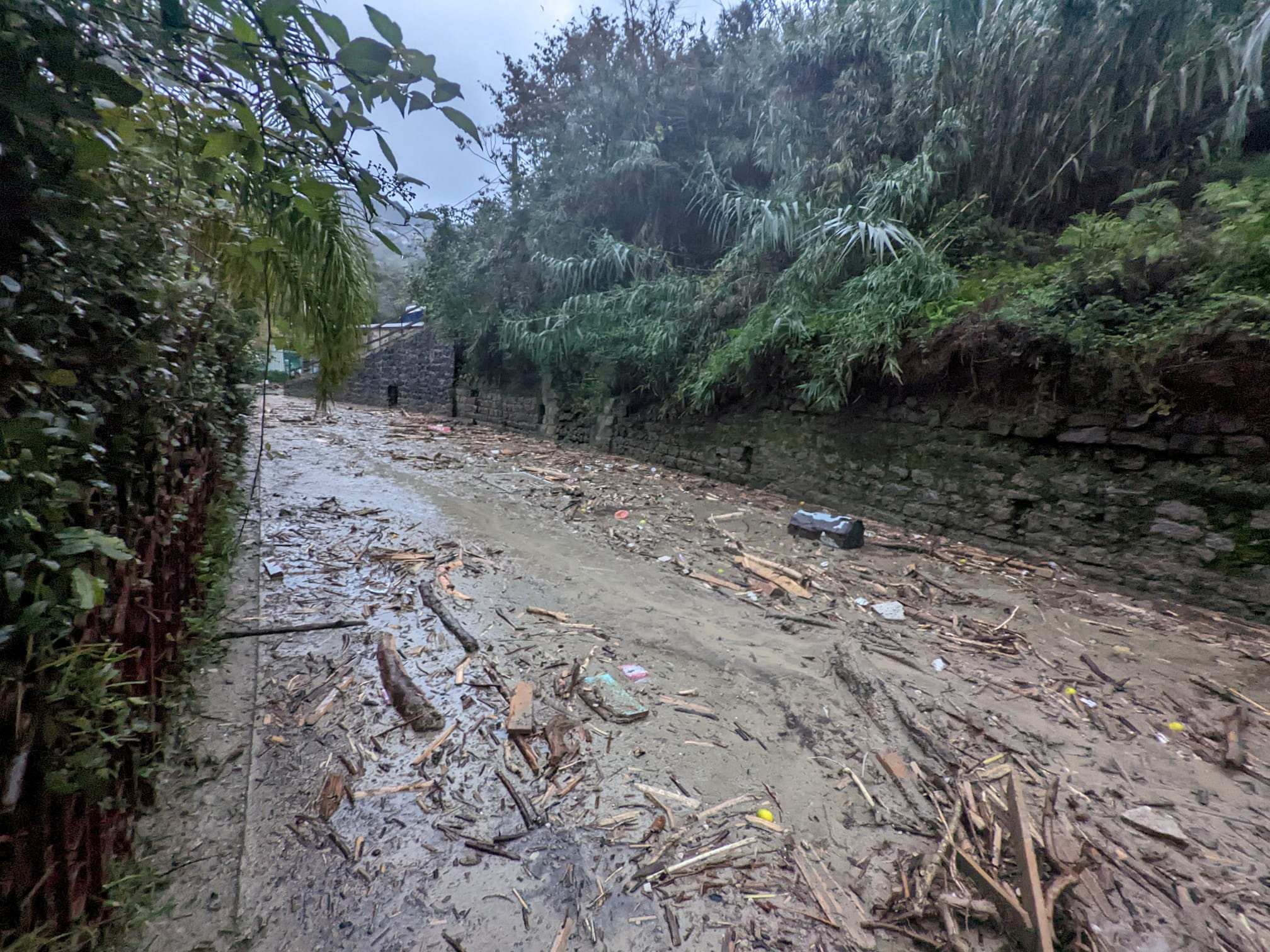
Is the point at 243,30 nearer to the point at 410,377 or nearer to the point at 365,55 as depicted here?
the point at 365,55

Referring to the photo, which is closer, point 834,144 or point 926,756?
point 926,756

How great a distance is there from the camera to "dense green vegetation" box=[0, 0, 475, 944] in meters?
0.82

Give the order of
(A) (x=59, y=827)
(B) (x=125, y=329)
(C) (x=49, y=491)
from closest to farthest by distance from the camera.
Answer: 1. (C) (x=49, y=491)
2. (A) (x=59, y=827)
3. (B) (x=125, y=329)

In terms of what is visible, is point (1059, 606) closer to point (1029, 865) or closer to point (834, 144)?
point (1029, 865)

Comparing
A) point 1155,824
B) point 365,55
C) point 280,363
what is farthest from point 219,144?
point 280,363

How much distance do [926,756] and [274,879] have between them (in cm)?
234

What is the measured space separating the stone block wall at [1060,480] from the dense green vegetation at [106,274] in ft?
16.7

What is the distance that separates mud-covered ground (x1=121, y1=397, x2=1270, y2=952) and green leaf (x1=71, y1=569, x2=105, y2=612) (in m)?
0.97

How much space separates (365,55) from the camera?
825 mm

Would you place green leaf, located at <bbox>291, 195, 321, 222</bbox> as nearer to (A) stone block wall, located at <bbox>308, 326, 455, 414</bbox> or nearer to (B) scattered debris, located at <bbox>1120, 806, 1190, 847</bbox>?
(B) scattered debris, located at <bbox>1120, 806, 1190, 847</bbox>

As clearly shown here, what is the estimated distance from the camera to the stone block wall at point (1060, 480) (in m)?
3.55

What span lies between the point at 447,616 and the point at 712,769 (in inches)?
69.3

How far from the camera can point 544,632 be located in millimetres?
3002

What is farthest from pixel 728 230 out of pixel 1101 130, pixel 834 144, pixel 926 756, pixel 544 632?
pixel 926 756
